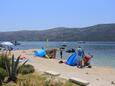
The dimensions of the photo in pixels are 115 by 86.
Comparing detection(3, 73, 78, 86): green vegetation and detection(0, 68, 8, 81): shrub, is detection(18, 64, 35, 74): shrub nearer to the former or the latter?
detection(3, 73, 78, 86): green vegetation

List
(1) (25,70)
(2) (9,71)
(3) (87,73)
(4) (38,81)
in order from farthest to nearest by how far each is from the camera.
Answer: (3) (87,73) < (1) (25,70) < (2) (9,71) < (4) (38,81)

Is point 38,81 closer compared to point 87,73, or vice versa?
point 38,81

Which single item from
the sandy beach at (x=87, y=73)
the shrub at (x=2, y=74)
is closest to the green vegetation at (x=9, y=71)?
the shrub at (x=2, y=74)

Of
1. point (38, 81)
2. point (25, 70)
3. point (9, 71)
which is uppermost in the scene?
point (9, 71)

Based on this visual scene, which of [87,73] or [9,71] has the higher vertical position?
[9,71]

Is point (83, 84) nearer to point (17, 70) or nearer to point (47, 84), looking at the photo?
point (47, 84)

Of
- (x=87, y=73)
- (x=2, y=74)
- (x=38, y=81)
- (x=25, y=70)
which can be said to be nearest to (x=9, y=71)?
(x=2, y=74)

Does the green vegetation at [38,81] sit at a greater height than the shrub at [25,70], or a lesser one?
lesser

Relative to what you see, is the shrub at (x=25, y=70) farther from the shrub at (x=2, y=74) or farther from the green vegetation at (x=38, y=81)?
the shrub at (x=2, y=74)

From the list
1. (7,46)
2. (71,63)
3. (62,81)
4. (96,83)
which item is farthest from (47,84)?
(7,46)

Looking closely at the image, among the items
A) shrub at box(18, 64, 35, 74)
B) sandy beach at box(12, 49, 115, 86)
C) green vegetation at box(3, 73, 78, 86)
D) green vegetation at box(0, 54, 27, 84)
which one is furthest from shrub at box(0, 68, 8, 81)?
sandy beach at box(12, 49, 115, 86)

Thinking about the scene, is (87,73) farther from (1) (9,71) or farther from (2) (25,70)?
(1) (9,71)

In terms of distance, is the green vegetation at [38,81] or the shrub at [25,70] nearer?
the green vegetation at [38,81]

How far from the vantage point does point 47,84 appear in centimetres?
1491
